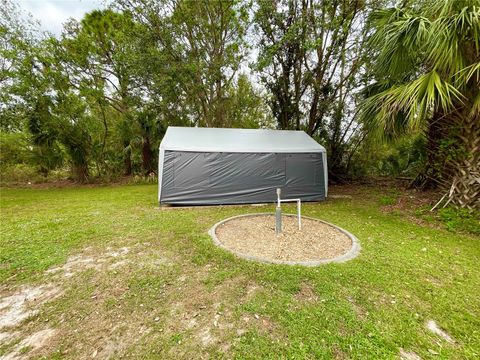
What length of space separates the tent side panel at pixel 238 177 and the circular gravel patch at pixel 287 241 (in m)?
1.79

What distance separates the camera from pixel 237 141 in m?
6.57

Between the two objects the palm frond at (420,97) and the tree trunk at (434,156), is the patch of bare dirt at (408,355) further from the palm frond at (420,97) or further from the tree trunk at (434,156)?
the tree trunk at (434,156)

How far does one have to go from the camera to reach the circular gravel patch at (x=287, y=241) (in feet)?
9.59

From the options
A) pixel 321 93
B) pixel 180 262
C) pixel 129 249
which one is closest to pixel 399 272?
pixel 180 262

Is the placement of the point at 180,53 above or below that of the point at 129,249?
above

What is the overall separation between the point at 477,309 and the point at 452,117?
4.29m

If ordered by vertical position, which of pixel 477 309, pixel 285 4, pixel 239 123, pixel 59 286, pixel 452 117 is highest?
pixel 285 4

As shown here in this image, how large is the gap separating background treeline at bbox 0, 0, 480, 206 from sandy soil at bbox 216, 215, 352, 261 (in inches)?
96.3

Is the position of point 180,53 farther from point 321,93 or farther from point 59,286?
point 59,286

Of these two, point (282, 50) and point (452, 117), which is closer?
point (452, 117)

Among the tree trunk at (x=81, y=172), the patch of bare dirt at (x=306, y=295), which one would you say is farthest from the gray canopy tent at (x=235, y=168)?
the tree trunk at (x=81, y=172)

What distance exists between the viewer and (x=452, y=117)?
177 inches

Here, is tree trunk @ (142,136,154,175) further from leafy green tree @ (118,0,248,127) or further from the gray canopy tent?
the gray canopy tent

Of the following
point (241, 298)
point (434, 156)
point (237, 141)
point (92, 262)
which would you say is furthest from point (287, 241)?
point (434, 156)
